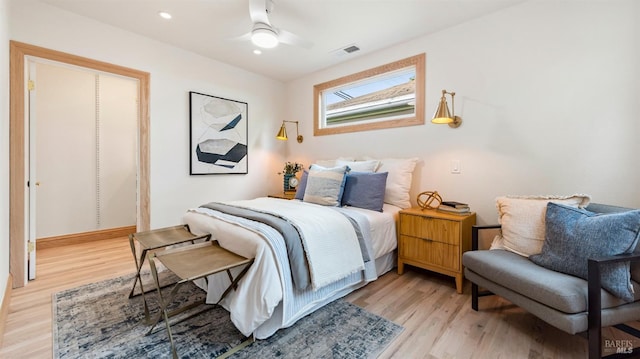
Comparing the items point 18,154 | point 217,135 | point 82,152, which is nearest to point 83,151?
point 82,152

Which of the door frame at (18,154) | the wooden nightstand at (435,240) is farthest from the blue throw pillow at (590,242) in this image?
the door frame at (18,154)

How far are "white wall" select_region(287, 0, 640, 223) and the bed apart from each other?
0.87m

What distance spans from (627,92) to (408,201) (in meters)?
1.83

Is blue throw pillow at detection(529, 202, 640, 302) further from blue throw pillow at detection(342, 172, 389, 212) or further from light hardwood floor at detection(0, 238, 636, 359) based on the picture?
blue throw pillow at detection(342, 172, 389, 212)

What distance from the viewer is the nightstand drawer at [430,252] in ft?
7.59

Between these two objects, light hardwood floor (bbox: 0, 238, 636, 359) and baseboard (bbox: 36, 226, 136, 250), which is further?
baseboard (bbox: 36, 226, 136, 250)

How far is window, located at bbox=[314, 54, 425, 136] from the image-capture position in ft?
10.2

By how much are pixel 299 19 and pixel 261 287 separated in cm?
244

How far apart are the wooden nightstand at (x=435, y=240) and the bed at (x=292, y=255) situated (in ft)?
0.49

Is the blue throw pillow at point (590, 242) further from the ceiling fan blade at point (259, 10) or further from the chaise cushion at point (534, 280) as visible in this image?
the ceiling fan blade at point (259, 10)

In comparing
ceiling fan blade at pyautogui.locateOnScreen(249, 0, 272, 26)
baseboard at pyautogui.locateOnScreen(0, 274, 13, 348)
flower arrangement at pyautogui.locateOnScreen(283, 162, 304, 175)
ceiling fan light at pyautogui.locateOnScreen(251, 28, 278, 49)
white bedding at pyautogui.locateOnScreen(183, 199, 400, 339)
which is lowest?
baseboard at pyautogui.locateOnScreen(0, 274, 13, 348)

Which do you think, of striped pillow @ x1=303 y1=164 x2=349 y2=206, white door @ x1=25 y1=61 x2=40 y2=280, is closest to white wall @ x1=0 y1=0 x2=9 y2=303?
white door @ x1=25 y1=61 x2=40 y2=280

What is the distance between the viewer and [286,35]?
7.79 feet

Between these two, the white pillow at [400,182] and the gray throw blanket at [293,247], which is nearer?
the gray throw blanket at [293,247]
